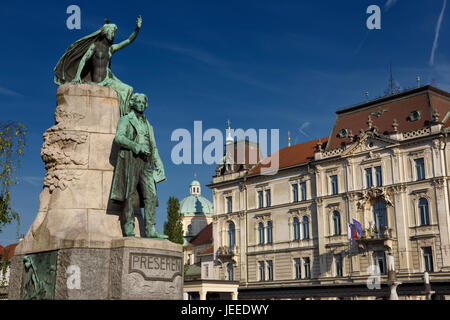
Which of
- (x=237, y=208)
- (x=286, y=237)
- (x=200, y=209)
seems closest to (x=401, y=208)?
(x=286, y=237)

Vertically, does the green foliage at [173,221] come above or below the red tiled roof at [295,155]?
below

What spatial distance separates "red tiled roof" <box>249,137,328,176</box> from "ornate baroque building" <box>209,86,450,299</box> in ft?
0.66

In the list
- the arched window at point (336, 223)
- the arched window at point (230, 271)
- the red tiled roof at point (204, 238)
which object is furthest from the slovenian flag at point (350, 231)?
the red tiled roof at point (204, 238)

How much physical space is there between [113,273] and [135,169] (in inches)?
71.0

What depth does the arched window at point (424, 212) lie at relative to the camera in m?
44.7

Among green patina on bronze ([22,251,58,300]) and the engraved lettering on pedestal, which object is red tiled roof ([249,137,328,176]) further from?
green patina on bronze ([22,251,58,300])

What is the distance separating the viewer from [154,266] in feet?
29.4

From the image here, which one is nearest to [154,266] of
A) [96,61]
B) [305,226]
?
[96,61]

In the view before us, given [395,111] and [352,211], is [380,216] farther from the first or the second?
[395,111]

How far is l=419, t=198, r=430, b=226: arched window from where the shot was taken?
147 feet

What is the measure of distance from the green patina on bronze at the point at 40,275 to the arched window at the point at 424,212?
4045 centimetres

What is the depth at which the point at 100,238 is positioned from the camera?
29.8ft

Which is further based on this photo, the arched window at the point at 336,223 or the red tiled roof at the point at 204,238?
the red tiled roof at the point at 204,238

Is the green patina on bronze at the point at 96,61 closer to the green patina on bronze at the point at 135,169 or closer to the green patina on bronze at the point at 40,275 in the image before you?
the green patina on bronze at the point at 135,169
